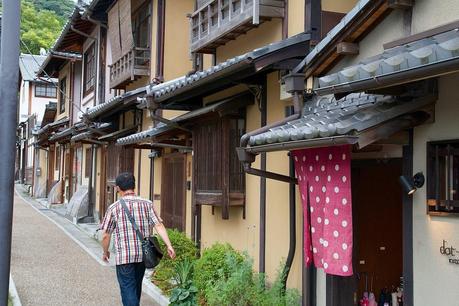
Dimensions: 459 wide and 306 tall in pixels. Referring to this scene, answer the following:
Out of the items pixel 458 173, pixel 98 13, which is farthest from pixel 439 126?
pixel 98 13

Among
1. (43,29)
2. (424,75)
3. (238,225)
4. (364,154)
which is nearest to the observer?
(424,75)

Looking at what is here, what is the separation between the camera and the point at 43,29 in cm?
5631

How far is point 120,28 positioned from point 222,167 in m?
8.36

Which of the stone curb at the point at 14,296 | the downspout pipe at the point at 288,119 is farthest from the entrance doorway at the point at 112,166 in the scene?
the downspout pipe at the point at 288,119

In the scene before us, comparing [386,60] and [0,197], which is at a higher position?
[386,60]

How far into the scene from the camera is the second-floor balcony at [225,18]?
8.38m

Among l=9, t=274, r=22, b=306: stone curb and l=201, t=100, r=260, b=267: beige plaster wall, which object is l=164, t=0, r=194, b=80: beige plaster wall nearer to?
l=201, t=100, r=260, b=267: beige plaster wall

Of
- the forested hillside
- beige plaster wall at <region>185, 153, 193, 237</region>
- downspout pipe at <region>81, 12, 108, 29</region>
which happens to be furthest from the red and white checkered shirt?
the forested hillside

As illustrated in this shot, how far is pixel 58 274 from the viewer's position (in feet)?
37.7

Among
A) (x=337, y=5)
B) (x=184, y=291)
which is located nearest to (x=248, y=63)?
(x=337, y=5)

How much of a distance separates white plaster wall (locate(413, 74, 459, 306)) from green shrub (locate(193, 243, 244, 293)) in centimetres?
309

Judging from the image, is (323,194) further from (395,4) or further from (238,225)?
(238,225)

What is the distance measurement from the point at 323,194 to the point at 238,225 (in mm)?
3827

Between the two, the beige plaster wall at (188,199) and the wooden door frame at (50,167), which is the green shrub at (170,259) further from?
the wooden door frame at (50,167)
